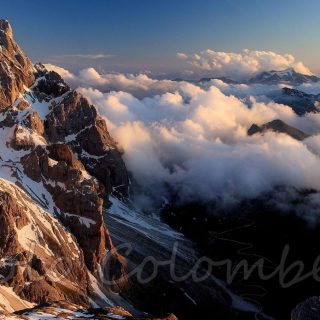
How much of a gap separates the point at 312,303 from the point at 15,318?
99.6m

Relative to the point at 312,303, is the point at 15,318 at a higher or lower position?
lower

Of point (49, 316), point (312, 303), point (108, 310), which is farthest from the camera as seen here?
point (108, 310)

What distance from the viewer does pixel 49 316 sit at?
534 ft

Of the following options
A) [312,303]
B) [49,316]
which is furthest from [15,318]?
[312,303]

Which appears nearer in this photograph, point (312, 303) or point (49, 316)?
point (312, 303)

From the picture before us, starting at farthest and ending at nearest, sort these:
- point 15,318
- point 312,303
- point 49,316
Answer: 1. point 49,316
2. point 15,318
3. point 312,303

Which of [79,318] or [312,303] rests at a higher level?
[312,303]

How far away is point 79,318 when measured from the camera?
166875mm

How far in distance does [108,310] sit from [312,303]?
119557 mm

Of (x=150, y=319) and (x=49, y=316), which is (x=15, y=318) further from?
(x=150, y=319)

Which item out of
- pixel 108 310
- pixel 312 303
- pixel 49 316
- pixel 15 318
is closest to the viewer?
pixel 312 303

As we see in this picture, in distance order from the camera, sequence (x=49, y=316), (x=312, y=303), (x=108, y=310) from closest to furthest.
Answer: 1. (x=312, y=303)
2. (x=49, y=316)
3. (x=108, y=310)

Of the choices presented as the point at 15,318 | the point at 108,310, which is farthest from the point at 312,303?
the point at 108,310

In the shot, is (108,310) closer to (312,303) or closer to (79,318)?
(79,318)
